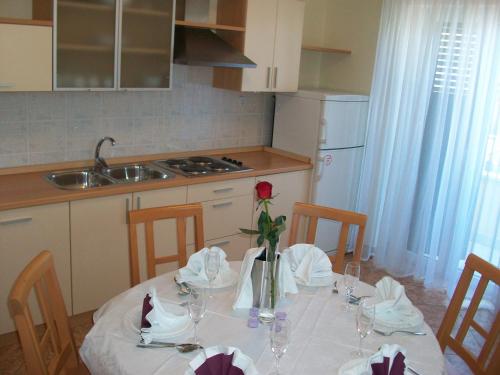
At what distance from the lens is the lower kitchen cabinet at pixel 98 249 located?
304 centimetres

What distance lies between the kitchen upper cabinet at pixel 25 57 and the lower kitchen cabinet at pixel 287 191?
5.36ft

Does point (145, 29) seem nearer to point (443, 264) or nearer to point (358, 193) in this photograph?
point (358, 193)

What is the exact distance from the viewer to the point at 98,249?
3.14 meters

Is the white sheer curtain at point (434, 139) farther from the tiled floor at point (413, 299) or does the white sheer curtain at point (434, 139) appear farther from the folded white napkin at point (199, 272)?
the folded white napkin at point (199, 272)

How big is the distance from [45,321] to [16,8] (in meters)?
2.00

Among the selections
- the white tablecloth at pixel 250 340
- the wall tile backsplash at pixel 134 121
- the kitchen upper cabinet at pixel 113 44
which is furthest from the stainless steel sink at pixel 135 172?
the white tablecloth at pixel 250 340

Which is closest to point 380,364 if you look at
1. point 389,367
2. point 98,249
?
point 389,367

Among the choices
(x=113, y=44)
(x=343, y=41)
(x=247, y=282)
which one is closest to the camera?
(x=247, y=282)

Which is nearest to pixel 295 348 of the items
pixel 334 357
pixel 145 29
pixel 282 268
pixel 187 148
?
pixel 334 357

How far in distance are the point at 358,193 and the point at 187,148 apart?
1440 millimetres

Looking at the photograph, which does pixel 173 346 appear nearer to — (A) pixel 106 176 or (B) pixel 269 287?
(B) pixel 269 287

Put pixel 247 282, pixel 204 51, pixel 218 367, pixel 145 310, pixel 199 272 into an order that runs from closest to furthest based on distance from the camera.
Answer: pixel 218 367 < pixel 145 310 < pixel 247 282 < pixel 199 272 < pixel 204 51

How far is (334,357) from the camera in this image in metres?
1.73

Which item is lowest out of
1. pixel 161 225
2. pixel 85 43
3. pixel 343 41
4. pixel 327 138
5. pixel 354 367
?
pixel 161 225
